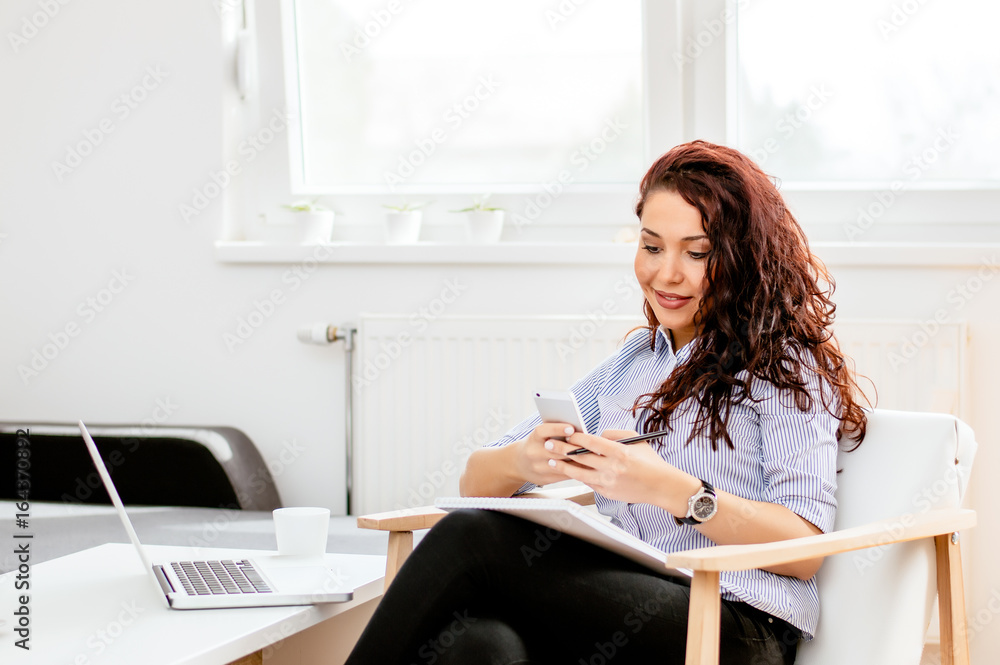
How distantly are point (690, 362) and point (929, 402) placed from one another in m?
0.90

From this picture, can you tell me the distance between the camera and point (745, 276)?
1.40 meters

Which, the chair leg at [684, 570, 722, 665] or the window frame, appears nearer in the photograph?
the chair leg at [684, 570, 722, 665]

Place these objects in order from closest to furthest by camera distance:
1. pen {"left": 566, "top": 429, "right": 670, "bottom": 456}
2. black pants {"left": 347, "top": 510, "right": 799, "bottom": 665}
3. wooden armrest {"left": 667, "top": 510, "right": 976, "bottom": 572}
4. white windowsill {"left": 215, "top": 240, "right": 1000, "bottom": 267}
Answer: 1. wooden armrest {"left": 667, "top": 510, "right": 976, "bottom": 572}
2. black pants {"left": 347, "top": 510, "right": 799, "bottom": 665}
3. pen {"left": 566, "top": 429, "right": 670, "bottom": 456}
4. white windowsill {"left": 215, "top": 240, "right": 1000, "bottom": 267}

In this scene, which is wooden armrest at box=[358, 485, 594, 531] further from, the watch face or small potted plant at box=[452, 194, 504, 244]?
small potted plant at box=[452, 194, 504, 244]

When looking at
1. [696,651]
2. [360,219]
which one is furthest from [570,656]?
[360,219]

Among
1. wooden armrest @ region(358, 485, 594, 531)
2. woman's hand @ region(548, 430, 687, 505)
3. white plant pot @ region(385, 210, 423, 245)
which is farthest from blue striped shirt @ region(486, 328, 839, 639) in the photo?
white plant pot @ region(385, 210, 423, 245)

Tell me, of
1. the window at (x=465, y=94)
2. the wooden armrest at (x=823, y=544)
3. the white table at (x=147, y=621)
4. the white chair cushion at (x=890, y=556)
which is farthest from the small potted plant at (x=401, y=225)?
the wooden armrest at (x=823, y=544)

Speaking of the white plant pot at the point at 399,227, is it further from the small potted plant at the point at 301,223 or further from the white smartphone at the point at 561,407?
the white smartphone at the point at 561,407

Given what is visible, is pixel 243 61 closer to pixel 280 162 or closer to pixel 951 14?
pixel 280 162

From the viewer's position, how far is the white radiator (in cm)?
224

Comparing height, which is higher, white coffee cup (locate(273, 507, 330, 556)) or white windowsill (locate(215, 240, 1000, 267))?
white windowsill (locate(215, 240, 1000, 267))

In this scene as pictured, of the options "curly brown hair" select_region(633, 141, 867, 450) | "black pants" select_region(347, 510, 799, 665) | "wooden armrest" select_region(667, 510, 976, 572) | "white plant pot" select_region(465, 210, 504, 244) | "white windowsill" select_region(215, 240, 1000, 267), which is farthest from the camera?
"white plant pot" select_region(465, 210, 504, 244)

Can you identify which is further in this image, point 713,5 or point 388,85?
point 388,85

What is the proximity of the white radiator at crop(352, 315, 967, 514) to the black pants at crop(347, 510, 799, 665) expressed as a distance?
1037 millimetres
